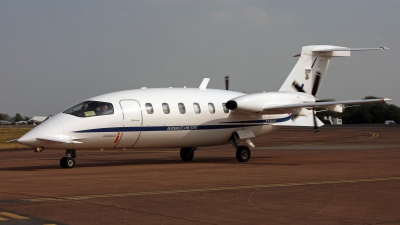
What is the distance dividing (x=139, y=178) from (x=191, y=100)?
26.9 feet

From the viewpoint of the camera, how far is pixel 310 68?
31.1 metres

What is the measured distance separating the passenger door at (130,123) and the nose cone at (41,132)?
2610 mm

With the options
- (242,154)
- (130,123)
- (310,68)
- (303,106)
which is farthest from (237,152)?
(310,68)

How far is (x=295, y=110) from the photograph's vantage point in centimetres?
2808

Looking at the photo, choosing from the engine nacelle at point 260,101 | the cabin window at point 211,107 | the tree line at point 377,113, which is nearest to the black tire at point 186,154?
the cabin window at point 211,107

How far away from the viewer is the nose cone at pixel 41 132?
2220 cm

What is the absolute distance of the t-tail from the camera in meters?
30.8

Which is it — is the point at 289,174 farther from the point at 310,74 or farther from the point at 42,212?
the point at 310,74

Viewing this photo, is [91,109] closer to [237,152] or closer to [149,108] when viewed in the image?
[149,108]

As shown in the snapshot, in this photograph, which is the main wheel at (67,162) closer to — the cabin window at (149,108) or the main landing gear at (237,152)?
the cabin window at (149,108)

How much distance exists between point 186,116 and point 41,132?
6.62m

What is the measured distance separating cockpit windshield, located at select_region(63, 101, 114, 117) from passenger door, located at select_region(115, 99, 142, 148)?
2.03 ft

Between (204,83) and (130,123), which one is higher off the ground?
(204,83)

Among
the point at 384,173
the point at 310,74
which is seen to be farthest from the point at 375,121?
the point at 384,173
